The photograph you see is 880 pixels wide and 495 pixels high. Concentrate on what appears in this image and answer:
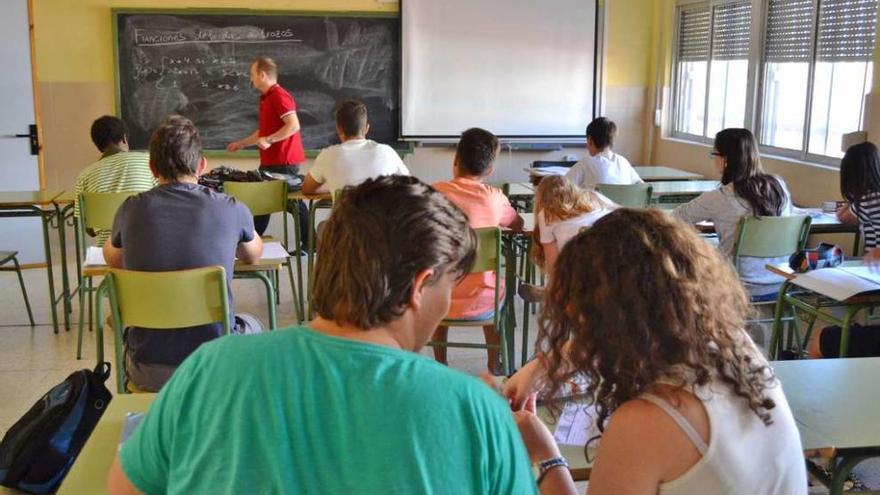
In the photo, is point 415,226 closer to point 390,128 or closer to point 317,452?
point 317,452

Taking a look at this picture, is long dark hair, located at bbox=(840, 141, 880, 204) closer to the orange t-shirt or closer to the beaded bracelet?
the orange t-shirt

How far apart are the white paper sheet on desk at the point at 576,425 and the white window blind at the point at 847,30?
13.8ft

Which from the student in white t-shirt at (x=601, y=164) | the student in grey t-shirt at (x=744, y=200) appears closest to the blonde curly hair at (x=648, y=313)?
the student in grey t-shirt at (x=744, y=200)

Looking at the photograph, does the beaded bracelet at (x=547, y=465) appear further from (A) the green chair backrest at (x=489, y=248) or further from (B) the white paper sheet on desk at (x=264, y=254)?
(B) the white paper sheet on desk at (x=264, y=254)

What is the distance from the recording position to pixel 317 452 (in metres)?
1.01

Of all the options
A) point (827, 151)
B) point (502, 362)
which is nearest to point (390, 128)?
point (827, 151)

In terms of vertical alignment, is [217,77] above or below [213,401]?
above

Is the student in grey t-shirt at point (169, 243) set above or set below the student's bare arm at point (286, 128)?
below

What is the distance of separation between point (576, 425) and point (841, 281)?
183cm

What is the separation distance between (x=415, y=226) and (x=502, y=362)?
286 centimetres

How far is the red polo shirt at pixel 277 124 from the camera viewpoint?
20.1ft

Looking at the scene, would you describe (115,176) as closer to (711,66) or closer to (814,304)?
(814,304)

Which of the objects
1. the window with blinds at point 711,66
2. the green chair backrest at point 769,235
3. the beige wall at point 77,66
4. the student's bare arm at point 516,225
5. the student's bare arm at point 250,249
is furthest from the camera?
the beige wall at point 77,66

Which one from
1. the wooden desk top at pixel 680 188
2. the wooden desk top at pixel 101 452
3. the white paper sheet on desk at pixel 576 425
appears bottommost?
the wooden desk top at pixel 101 452
